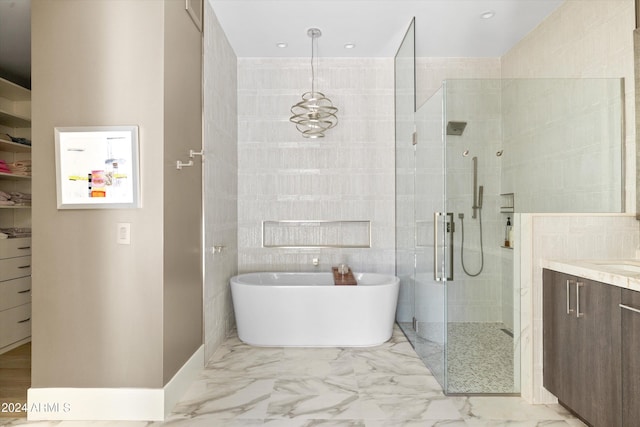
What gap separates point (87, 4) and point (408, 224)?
2890 millimetres

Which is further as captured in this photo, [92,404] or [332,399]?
[332,399]

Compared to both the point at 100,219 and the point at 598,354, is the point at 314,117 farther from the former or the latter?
the point at 598,354

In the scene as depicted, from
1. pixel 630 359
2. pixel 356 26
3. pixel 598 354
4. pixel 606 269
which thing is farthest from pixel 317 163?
pixel 630 359

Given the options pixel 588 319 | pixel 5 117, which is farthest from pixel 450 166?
pixel 5 117

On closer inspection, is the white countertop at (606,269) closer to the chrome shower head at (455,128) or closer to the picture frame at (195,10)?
the chrome shower head at (455,128)

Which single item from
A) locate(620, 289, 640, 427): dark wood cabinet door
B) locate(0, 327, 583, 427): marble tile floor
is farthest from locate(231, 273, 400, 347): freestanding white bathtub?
locate(620, 289, 640, 427): dark wood cabinet door

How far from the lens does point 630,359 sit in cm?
179

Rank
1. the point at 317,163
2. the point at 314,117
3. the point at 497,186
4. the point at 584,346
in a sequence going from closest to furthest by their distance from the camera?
the point at 584,346 < the point at 497,186 < the point at 314,117 < the point at 317,163

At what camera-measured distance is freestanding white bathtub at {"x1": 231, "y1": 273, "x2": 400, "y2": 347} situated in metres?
3.47

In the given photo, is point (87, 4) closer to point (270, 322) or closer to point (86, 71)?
point (86, 71)

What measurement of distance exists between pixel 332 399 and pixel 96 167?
1986 millimetres

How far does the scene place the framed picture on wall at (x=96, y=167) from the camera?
2.30m

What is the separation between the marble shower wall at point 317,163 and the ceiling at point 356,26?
0.95 ft

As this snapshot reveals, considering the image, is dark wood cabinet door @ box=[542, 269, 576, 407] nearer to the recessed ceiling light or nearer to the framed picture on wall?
the recessed ceiling light
